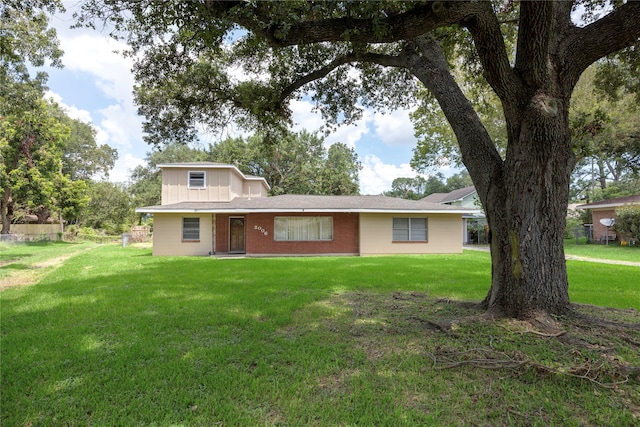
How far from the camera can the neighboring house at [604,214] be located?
22047mm

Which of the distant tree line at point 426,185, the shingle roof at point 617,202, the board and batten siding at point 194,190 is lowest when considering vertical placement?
the shingle roof at point 617,202

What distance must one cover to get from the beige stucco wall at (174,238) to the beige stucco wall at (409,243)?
318 inches

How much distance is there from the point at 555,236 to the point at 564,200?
477 millimetres

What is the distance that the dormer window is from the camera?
61.4 feet

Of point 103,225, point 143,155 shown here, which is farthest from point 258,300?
point 143,155

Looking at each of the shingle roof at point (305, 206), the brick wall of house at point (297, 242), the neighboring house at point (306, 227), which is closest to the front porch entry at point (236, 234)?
the neighboring house at point (306, 227)

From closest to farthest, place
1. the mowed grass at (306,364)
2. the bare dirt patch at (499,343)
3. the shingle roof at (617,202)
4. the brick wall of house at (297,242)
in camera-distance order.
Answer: the mowed grass at (306,364) < the bare dirt patch at (499,343) < the brick wall of house at (297,242) < the shingle roof at (617,202)

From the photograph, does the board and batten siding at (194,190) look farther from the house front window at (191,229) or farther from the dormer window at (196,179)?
the house front window at (191,229)

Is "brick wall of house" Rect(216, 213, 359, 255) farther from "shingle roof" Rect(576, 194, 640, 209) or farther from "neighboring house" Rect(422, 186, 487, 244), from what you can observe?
"shingle roof" Rect(576, 194, 640, 209)

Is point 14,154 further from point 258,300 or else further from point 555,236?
point 555,236

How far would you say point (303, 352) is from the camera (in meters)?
3.80

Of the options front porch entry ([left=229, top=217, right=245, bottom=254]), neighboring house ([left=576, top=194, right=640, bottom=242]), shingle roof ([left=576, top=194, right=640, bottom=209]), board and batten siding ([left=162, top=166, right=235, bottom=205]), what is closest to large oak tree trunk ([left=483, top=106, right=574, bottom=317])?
front porch entry ([left=229, top=217, right=245, bottom=254])

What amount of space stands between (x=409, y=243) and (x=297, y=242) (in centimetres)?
578

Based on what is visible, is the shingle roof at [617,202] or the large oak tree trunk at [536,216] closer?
the large oak tree trunk at [536,216]
